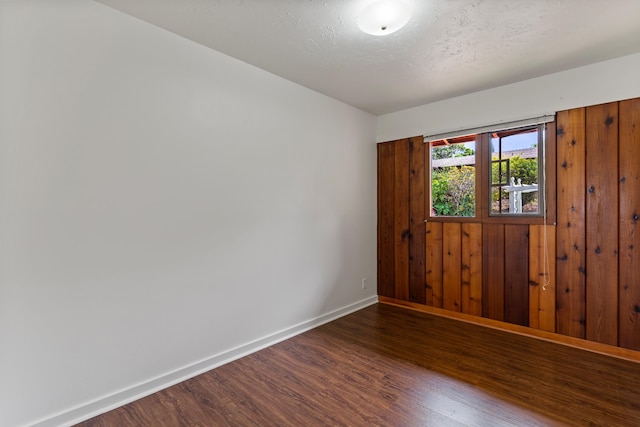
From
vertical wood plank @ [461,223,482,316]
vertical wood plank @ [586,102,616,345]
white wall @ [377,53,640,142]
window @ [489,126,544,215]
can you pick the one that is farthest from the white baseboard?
white wall @ [377,53,640,142]

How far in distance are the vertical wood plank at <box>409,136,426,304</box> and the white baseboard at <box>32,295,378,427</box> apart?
53.4 inches

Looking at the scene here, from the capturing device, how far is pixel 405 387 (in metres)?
2.13

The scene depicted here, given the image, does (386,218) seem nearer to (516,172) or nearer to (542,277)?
(516,172)

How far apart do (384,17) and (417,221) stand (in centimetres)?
245

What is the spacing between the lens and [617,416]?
181 centimetres

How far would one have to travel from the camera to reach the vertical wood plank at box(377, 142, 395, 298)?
3.99 meters

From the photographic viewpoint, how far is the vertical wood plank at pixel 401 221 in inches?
151

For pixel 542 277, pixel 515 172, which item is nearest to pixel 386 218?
pixel 515 172

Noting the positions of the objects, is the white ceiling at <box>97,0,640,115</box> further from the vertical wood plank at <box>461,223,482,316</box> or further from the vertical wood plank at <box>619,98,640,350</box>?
the vertical wood plank at <box>461,223,482,316</box>

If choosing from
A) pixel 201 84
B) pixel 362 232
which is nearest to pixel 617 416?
pixel 362 232

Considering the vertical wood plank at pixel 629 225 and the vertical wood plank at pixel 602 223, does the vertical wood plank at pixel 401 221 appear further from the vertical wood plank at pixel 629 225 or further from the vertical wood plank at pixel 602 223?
the vertical wood plank at pixel 629 225

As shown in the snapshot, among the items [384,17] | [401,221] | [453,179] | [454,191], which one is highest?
[384,17]

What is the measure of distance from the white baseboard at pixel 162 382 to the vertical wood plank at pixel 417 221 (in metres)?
1.36

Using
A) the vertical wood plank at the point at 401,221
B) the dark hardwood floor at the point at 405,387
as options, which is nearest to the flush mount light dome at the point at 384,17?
the vertical wood plank at the point at 401,221
